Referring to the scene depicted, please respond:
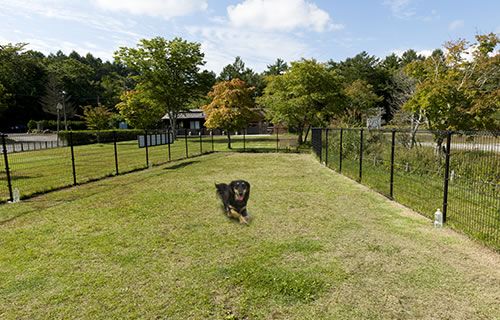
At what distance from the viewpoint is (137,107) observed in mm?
31922

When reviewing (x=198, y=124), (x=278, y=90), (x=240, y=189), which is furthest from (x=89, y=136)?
(x=240, y=189)

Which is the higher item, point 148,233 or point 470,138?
point 470,138

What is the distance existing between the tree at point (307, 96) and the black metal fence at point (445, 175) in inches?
355

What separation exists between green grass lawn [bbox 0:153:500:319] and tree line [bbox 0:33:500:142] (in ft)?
20.5

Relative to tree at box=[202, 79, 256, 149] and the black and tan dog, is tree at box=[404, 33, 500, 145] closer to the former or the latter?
the black and tan dog

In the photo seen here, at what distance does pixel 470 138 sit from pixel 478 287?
295 cm

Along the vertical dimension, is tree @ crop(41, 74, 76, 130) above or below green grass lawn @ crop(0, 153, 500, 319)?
above

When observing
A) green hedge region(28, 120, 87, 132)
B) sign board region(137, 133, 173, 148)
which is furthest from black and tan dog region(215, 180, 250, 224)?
green hedge region(28, 120, 87, 132)

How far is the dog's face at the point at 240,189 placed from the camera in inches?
200

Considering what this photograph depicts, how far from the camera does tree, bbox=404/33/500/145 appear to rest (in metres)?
9.71

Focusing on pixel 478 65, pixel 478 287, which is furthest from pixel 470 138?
pixel 478 65

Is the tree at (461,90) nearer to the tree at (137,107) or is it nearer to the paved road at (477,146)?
the paved road at (477,146)

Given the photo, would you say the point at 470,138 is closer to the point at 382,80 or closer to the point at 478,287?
the point at 478,287

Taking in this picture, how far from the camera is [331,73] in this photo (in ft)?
74.4
